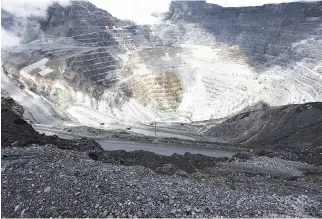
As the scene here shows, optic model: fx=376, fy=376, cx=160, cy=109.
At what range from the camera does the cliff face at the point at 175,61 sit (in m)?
70.9

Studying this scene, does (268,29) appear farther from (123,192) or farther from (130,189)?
(123,192)

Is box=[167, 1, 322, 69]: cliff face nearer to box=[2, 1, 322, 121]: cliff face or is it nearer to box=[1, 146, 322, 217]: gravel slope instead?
box=[2, 1, 322, 121]: cliff face

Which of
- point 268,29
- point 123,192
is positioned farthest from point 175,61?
point 123,192

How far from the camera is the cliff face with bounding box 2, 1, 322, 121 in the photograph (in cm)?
7094

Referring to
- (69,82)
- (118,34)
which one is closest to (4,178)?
(69,82)

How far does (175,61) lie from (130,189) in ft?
265

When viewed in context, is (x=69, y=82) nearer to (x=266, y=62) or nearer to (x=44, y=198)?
(x=266, y=62)

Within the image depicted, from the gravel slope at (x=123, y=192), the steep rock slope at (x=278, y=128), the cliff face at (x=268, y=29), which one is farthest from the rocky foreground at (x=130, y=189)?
the cliff face at (x=268, y=29)

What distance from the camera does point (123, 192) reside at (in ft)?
47.2

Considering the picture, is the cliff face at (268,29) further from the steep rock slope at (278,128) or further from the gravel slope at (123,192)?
the gravel slope at (123,192)

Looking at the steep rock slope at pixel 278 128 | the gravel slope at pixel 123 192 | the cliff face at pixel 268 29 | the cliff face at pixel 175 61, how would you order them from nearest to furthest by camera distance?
the gravel slope at pixel 123 192
the steep rock slope at pixel 278 128
the cliff face at pixel 175 61
the cliff face at pixel 268 29

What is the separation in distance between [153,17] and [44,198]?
373 ft

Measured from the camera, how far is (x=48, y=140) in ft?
69.1

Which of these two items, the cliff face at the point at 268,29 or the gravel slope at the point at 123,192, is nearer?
the gravel slope at the point at 123,192
